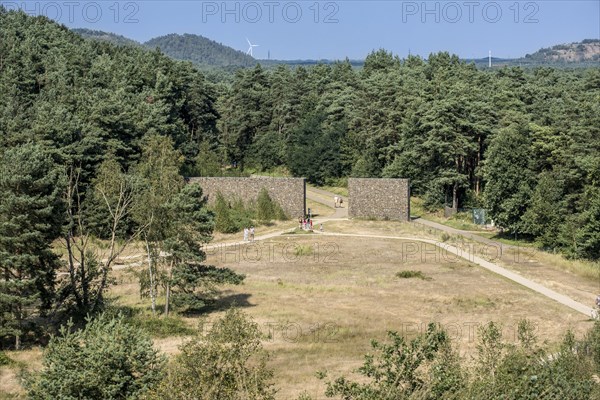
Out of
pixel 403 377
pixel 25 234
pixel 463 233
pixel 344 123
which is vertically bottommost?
pixel 463 233

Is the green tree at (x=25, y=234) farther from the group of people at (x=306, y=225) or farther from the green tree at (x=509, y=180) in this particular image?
the green tree at (x=509, y=180)

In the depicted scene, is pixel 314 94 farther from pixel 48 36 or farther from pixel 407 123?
pixel 48 36

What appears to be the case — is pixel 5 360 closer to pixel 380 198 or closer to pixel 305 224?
pixel 305 224

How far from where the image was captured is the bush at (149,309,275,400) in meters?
14.6

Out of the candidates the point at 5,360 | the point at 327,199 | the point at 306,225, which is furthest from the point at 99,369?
the point at 327,199

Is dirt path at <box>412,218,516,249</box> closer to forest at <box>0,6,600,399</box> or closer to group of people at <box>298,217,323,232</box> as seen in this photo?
forest at <box>0,6,600,399</box>

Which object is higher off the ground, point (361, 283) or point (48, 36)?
point (48, 36)

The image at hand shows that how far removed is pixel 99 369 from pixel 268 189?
1805 inches

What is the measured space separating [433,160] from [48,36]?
2209 inches

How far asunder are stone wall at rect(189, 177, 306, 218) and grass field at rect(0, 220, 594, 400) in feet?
29.5

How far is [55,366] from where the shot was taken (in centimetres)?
1731

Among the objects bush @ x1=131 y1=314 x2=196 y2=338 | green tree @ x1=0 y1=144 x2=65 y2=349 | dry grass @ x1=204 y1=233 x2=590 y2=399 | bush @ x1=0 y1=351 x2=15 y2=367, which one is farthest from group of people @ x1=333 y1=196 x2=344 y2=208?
bush @ x1=0 y1=351 x2=15 y2=367

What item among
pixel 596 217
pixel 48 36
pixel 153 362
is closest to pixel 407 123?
pixel 596 217

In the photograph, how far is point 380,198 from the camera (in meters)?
62.0
